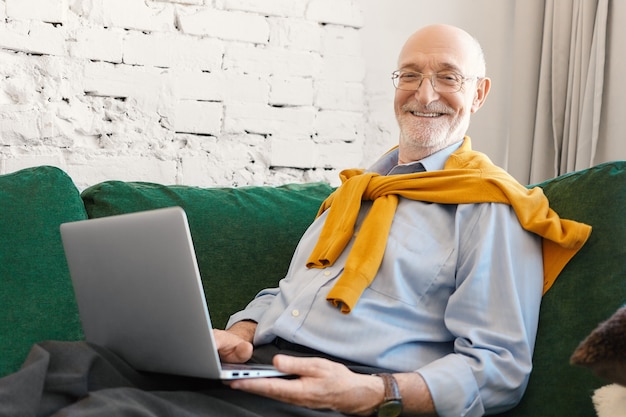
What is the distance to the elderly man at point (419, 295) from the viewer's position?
1413 millimetres

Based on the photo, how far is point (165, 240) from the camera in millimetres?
1205

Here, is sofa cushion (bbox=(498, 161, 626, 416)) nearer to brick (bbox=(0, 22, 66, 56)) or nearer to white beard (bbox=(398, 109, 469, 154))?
white beard (bbox=(398, 109, 469, 154))

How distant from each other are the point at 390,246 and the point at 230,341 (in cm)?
39

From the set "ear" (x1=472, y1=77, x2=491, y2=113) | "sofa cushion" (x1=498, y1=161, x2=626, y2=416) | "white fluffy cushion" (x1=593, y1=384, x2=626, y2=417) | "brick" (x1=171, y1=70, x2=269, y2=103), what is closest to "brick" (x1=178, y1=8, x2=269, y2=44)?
"brick" (x1=171, y1=70, x2=269, y2=103)

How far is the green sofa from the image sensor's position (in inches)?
59.3

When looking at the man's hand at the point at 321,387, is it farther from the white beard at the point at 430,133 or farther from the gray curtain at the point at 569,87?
the gray curtain at the point at 569,87

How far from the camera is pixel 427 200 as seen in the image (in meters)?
1.71

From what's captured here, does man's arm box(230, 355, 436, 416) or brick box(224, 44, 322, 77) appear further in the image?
brick box(224, 44, 322, 77)

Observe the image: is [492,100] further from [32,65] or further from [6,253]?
[6,253]

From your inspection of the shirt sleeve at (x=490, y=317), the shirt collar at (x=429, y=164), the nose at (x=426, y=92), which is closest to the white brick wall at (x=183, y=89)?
the shirt collar at (x=429, y=164)

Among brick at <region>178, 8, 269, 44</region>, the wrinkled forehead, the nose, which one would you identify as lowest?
the nose

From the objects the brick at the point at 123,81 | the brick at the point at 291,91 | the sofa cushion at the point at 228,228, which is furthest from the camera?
the brick at the point at 291,91

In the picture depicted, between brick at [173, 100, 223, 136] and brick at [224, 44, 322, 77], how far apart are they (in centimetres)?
15

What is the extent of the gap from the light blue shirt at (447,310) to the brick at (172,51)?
38.7 inches
